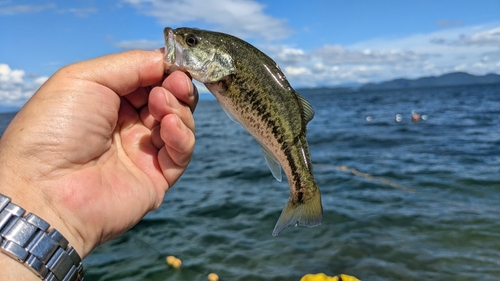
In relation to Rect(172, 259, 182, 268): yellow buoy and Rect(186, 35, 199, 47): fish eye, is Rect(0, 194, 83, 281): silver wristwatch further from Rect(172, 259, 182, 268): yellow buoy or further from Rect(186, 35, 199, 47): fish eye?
Rect(172, 259, 182, 268): yellow buoy

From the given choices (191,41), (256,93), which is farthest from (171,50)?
(256,93)

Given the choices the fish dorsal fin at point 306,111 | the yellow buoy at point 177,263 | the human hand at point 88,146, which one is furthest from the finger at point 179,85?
the yellow buoy at point 177,263

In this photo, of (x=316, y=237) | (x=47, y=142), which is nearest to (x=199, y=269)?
(x=316, y=237)

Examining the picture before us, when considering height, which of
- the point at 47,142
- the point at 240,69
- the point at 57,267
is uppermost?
the point at 240,69

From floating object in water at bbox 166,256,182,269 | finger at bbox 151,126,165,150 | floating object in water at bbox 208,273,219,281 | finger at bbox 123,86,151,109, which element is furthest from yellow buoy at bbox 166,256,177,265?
finger at bbox 123,86,151,109

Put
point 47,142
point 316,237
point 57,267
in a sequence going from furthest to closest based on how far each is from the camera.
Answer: point 316,237
point 47,142
point 57,267

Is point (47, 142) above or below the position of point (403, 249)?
above

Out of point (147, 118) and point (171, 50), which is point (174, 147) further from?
point (171, 50)

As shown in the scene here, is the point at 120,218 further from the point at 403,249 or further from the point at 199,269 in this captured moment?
the point at 403,249
